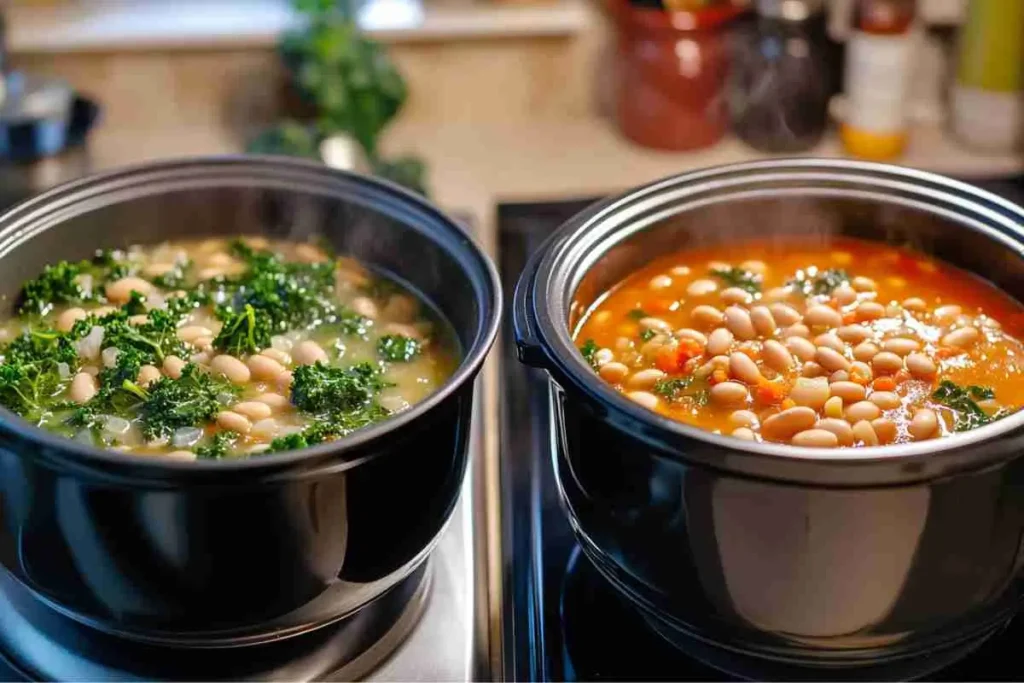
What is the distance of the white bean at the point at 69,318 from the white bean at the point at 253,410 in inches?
10.8

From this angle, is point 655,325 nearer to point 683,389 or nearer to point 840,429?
point 683,389

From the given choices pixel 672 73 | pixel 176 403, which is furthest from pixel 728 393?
pixel 672 73

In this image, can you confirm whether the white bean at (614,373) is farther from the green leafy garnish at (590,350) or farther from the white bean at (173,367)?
the white bean at (173,367)

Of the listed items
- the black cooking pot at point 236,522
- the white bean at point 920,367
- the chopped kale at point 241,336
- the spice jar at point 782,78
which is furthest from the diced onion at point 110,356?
the spice jar at point 782,78

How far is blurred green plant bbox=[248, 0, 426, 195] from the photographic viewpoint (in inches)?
93.8

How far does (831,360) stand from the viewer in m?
1.38

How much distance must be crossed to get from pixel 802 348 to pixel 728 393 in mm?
130

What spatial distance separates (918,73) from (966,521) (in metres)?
1.89

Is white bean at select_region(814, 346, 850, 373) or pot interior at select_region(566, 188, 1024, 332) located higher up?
pot interior at select_region(566, 188, 1024, 332)

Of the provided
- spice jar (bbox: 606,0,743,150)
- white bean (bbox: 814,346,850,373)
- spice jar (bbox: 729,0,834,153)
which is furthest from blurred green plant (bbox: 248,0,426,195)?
white bean (bbox: 814,346,850,373)

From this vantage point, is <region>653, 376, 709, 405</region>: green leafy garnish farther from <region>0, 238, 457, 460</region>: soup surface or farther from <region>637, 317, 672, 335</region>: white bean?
<region>0, 238, 457, 460</region>: soup surface

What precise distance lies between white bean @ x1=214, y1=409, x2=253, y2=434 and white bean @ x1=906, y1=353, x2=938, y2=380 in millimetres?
747

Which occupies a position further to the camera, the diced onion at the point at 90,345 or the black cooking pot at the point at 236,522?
the diced onion at the point at 90,345

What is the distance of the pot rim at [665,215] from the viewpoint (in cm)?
116
